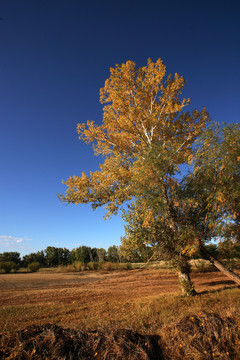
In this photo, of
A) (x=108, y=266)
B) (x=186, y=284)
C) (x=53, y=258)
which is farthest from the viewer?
(x=53, y=258)

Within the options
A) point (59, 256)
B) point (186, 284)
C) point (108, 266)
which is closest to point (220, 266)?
point (186, 284)

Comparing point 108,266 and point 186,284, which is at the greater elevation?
point 186,284

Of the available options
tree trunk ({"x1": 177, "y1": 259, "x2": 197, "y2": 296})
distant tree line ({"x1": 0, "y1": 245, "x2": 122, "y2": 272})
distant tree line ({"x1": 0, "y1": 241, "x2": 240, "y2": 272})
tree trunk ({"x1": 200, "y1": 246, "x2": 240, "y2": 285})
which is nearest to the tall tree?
tree trunk ({"x1": 177, "y1": 259, "x2": 197, "y2": 296})

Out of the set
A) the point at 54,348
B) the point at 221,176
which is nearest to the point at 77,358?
the point at 54,348

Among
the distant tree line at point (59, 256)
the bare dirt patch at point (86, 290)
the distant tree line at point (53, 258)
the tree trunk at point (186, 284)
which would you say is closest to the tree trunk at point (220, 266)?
the tree trunk at point (186, 284)

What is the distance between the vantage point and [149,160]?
7410 mm


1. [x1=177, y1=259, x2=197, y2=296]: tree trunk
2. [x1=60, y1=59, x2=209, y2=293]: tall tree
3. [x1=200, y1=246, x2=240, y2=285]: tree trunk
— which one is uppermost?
[x1=60, y1=59, x2=209, y2=293]: tall tree

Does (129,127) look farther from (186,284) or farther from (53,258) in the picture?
(53,258)

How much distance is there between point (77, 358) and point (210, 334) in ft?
8.96

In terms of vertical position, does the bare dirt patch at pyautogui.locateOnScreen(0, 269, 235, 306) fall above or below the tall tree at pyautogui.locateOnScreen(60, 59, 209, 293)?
below

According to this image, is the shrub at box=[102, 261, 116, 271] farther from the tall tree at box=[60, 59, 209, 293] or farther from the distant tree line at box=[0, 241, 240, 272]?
the tall tree at box=[60, 59, 209, 293]

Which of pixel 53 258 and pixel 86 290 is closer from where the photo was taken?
pixel 86 290

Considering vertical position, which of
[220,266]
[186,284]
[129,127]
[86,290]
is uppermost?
[129,127]

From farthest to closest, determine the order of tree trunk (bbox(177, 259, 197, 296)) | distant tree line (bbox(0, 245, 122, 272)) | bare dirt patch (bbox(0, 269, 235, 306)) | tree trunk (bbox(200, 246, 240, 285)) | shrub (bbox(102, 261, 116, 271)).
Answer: distant tree line (bbox(0, 245, 122, 272))
shrub (bbox(102, 261, 116, 271))
bare dirt patch (bbox(0, 269, 235, 306))
tree trunk (bbox(177, 259, 197, 296))
tree trunk (bbox(200, 246, 240, 285))
